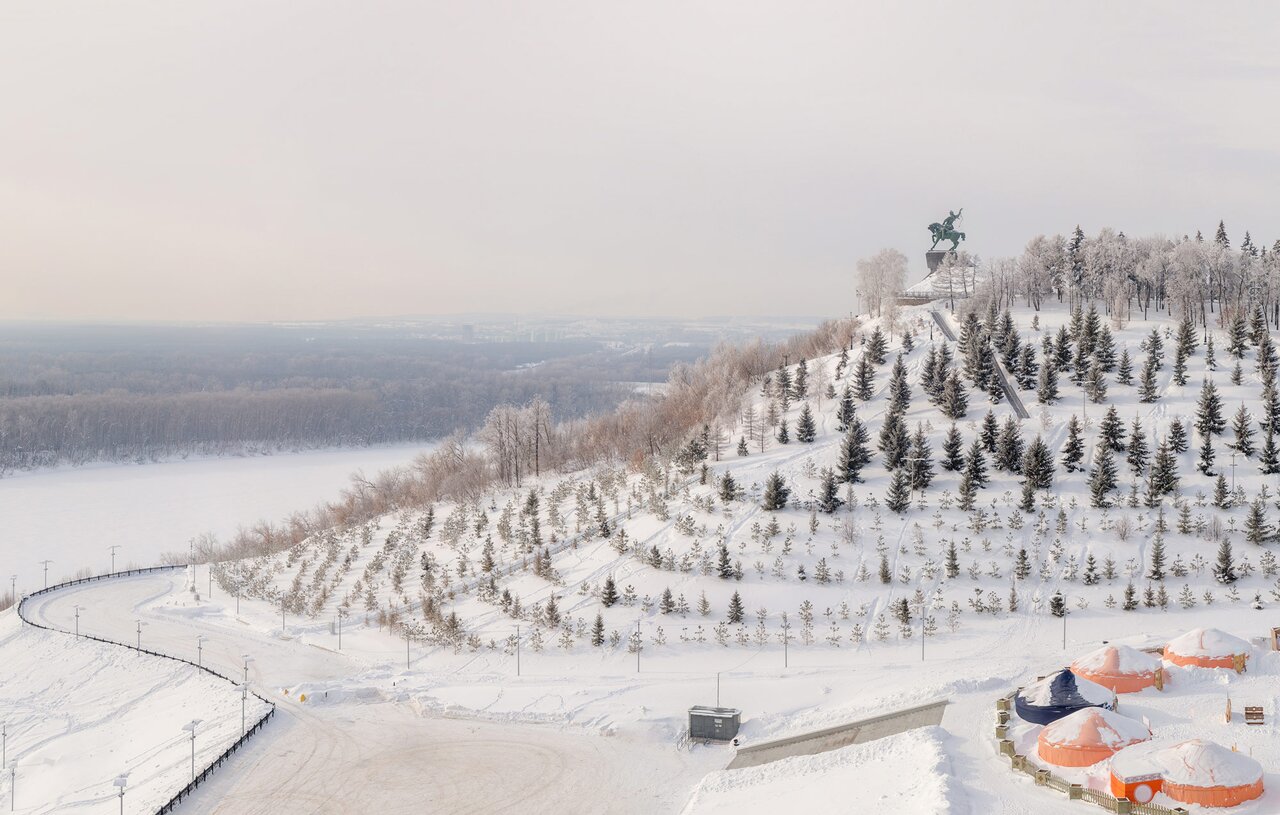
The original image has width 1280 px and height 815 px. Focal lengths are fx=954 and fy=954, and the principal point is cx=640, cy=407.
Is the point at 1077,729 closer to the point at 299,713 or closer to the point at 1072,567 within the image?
the point at 1072,567

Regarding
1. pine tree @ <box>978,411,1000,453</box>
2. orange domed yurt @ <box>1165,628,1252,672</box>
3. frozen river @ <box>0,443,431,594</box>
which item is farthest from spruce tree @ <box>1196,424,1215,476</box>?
frozen river @ <box>0,443,431,594</box>

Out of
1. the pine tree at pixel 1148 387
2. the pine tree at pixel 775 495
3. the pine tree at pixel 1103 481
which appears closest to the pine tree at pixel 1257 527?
the pine tree at pixel 1103 481

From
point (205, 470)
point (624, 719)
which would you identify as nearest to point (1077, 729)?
point (624, 719)

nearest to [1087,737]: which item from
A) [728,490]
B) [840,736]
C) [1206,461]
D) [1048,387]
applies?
[840,736]

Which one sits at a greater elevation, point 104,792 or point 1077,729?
point 1077,729

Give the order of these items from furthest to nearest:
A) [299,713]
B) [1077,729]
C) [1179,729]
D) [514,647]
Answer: [514,647]
[299,713]
[1179,729]
[1077,729]

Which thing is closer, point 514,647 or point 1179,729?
point 1179,729
